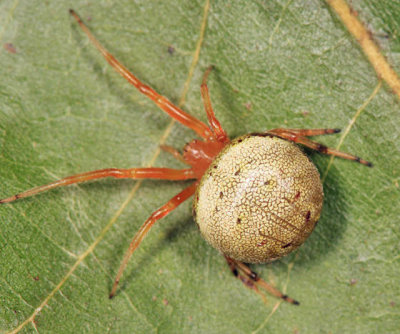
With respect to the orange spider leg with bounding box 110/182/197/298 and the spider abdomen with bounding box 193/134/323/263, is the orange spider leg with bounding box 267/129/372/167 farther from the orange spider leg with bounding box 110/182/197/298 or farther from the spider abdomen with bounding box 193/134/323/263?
the orange spider leg with bounding box 110/182/197/298

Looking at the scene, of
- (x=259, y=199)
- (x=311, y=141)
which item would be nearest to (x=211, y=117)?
(x=311, y=141)

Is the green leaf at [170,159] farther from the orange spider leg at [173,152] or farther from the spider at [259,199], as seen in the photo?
the spider at [259,199]

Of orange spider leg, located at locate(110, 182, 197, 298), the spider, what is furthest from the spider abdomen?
orange spider leg, located at locate(110, 182, 197, 298)

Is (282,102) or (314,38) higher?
(314,38)

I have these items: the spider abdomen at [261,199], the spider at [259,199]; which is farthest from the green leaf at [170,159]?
the spider abdomen at [261,199]

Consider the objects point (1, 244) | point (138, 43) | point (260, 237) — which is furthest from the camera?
point (138, 43)

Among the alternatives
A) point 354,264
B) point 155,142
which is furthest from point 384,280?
point 155,142

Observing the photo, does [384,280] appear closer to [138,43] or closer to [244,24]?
[244,24]
